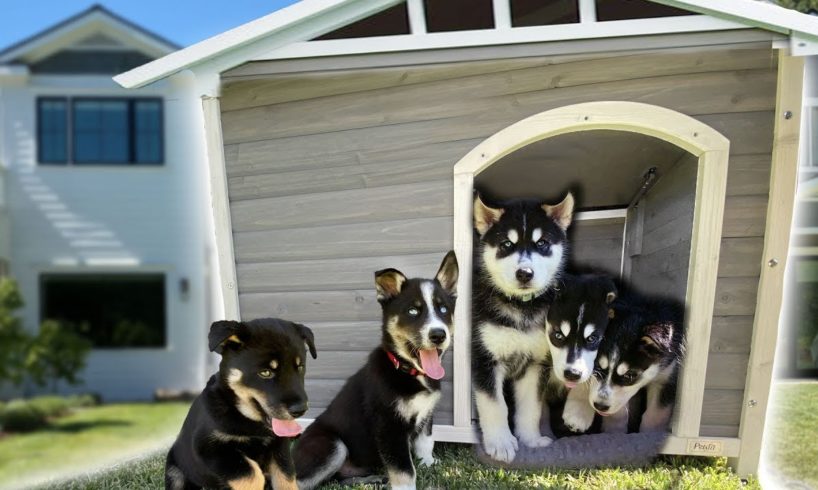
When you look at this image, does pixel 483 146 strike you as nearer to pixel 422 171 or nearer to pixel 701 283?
pixel 422 171

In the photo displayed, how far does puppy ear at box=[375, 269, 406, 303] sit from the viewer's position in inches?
104

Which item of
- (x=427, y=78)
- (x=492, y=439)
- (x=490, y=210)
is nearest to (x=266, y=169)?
(x=427, y=78)

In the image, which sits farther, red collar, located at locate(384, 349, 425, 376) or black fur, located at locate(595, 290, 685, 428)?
black fur, located at locate(595, 290, 685, 428)

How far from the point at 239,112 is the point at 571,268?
172 centimetres

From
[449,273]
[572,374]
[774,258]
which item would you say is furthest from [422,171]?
[774,258]

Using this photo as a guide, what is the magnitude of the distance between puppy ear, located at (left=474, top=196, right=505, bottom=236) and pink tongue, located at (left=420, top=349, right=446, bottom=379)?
2.20 feet

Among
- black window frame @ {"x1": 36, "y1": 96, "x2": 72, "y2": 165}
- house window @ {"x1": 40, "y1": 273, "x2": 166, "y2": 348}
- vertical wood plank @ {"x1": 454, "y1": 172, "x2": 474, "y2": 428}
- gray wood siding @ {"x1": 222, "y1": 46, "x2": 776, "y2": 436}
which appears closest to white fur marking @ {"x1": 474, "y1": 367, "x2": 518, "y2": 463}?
gray wood siding @ {"x1": 222, "y1": 46, "x2": 776, "y2": 436}

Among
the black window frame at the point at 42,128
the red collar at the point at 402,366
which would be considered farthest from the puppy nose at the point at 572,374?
the black window frame at the point at 42,128

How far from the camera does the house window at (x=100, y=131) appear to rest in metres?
8.83

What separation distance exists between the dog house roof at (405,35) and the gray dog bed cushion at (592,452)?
183cm

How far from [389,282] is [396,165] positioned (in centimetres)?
Answer: 60

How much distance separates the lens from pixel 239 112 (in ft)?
10.1

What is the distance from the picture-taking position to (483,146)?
2.93m

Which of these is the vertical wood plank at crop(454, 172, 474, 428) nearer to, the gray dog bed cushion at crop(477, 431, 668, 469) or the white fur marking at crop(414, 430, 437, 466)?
the white fur marking at crop(414, 430, 437, 466)
